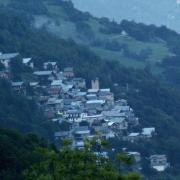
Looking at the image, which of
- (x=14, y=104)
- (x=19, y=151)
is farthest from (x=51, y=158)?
(x=14, y=104)

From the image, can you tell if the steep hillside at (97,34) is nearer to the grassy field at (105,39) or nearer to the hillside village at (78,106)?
the grassy field at (105,39)

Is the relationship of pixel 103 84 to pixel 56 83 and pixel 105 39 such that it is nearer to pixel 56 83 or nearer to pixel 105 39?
pixel 56 83

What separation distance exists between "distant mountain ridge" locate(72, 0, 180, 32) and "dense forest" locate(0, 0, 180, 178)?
36797 millimetres

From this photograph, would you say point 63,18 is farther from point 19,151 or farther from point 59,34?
point 19,151

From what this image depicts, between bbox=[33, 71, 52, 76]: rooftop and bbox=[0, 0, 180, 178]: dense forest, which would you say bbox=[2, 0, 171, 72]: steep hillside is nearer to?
bbox=[0, 0, 180, 178]: dense forest

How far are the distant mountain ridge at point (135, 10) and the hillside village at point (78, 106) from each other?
44.4m

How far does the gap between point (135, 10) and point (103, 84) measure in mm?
49373

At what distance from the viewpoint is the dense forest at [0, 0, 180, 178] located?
102 ft

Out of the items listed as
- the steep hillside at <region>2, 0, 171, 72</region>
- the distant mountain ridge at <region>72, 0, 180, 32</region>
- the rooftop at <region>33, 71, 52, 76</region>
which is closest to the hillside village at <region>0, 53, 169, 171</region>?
the rooftop at <region>33, 71, 52, 76</region>

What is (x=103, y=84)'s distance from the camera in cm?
3953

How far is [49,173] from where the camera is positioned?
1106cm

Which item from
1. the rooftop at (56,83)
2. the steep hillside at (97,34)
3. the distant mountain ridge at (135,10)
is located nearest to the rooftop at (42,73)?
the rooftop at (56,83)

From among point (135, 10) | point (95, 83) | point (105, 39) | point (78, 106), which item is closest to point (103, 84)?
point (95, 83)

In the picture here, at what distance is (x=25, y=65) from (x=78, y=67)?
9.69ft
